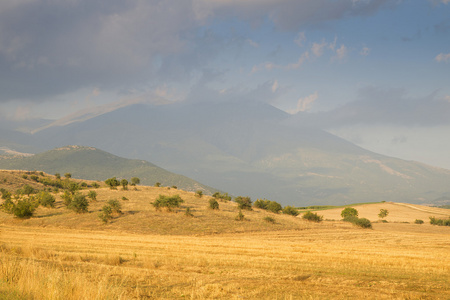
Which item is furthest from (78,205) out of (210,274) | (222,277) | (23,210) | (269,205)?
(269,205)

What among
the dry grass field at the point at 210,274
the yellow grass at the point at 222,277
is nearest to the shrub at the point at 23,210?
the dry grass field at the point at 210,274

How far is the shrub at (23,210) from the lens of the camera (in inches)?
1893

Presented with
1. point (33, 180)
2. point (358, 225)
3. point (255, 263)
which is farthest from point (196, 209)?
point (33, 180)

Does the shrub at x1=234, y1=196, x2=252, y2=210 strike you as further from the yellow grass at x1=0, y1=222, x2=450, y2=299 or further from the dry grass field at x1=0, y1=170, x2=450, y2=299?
the yellow grass at x1=0, y1=222, x2=450, y2=299

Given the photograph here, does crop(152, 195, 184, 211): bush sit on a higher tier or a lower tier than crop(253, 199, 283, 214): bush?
higher

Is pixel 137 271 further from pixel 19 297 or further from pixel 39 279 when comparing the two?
pixel 19 297

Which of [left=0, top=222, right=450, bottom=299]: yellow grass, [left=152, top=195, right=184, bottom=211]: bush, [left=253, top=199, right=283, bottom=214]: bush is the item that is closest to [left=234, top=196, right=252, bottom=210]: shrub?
[left=253, top=199, right=283, bottom=214]: bush

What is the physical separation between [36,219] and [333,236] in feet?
133

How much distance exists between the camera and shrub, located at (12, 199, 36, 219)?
158 ft

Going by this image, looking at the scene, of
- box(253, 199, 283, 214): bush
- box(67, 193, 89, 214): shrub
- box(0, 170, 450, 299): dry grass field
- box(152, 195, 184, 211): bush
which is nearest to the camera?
box(0, 170, 450, 299): dry grass field

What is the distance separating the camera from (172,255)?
22.9m

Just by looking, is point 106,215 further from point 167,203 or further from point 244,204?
point 244,204

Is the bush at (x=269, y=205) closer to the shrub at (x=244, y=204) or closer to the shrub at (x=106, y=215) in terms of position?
the shrub at (x=244, y=204)

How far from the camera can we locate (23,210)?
48469mm
